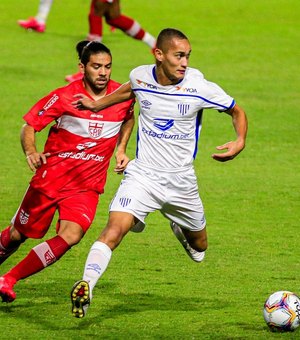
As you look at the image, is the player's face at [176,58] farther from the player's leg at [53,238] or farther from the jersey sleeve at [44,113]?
the player's leg at [53,238]

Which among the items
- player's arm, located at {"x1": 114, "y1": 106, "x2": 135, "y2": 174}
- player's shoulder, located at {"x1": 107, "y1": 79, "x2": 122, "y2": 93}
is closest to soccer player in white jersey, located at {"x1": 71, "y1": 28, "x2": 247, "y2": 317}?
player's arm, located at {"x1": 114, "y1": 106, "x2": 135, "y2": 174}

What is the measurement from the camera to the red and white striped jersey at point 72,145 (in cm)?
957

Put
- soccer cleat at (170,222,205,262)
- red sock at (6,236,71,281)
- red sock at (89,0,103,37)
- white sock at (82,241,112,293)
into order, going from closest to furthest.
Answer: white sock at (82,241,112,293)
red sock at (6,236,71,281)
soccer cleat at (170,222,205,262)
red sock at (89,0,103,37)

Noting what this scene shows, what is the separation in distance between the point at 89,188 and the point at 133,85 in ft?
2.96

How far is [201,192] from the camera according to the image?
47.0 ft

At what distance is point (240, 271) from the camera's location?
10.8 metres

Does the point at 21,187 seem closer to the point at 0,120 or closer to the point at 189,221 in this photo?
the point at 0,120

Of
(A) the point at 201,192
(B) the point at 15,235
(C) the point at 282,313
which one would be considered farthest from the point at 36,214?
(A) the point at 201,192

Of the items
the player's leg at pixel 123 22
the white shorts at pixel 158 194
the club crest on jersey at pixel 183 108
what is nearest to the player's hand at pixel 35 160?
the white shorts at pixel 158 194

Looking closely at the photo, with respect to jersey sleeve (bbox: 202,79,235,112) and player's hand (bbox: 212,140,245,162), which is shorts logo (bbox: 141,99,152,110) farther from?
player's hand (bbox: 212,140,245,162)

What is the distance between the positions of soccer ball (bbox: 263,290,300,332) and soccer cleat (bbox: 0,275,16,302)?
1.87 m

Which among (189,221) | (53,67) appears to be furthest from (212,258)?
(53,67)

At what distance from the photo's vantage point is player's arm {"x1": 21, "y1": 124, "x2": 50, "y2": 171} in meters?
9.19

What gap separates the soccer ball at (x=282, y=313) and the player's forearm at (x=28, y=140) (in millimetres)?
2118
